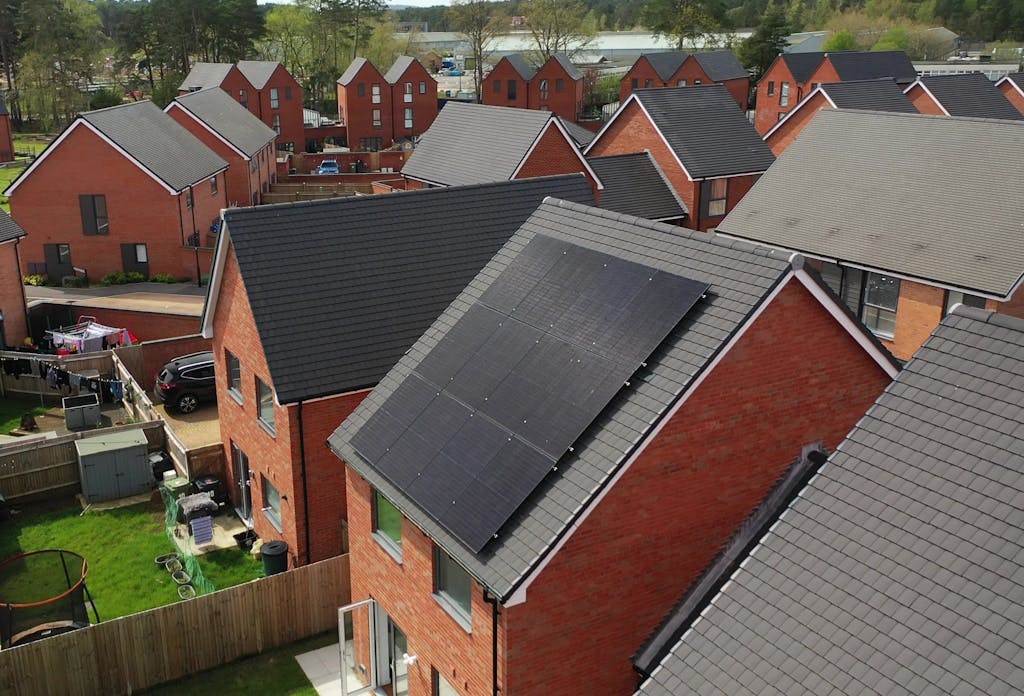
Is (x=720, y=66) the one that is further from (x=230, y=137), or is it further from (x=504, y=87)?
(x=230, y=137)

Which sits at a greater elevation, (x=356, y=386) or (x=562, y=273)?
(x=562, y=273)

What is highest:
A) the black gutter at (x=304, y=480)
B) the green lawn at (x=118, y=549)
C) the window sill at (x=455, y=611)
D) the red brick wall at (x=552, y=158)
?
the red brick wall at (x=552, y=158)

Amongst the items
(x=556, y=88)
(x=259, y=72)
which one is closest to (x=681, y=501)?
(x=259, y=72)

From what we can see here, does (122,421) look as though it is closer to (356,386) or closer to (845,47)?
(356,386)

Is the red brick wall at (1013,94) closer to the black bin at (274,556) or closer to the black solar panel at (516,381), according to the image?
the black solar panel at (516,381)

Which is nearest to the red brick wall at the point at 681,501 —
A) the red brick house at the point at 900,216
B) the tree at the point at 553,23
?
the red brick house at the point at 900,216

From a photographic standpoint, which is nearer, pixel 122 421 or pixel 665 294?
pixel 665 294

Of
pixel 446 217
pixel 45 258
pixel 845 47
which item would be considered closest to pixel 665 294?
pixel 446 217
